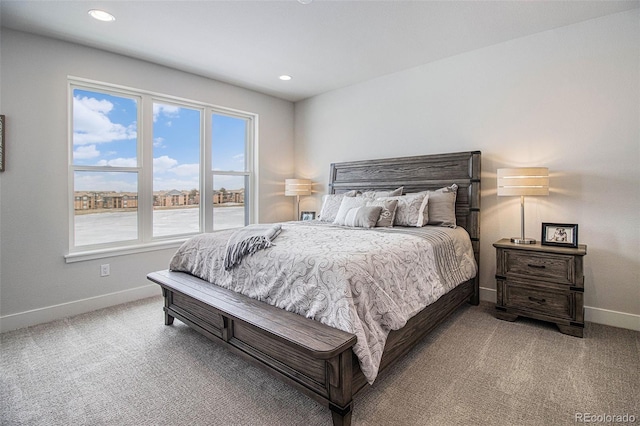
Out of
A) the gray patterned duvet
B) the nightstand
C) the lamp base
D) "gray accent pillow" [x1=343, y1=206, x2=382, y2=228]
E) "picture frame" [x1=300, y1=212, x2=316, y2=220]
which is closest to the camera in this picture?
the gray patterned duvet

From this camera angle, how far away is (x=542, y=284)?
8.79 ft

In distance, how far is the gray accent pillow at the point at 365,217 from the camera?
309cm

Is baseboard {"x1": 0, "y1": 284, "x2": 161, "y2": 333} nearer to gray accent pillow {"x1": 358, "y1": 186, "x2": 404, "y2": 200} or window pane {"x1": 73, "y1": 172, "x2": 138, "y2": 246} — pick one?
window pane {"x1": 73, "y1": 172, "x2": 138, "y2": 246}

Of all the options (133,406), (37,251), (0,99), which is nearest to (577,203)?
(133,406)

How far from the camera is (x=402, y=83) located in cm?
394

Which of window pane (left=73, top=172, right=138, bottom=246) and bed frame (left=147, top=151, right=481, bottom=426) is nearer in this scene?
bed frame (left=147, top=151, right=481, bottom=426)

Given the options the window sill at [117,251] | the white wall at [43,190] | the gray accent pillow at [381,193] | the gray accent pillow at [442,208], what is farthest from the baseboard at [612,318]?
the white wall at [43,190]

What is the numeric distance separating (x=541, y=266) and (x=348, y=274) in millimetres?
2002

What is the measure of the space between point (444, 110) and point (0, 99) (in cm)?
426

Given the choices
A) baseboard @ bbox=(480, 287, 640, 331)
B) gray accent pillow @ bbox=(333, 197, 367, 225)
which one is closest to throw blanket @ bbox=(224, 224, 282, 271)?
gray accent pillow @ bbox=(333, 197, 367, 225)

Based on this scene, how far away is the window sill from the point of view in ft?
10.3

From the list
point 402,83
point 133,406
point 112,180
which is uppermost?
point 402,83

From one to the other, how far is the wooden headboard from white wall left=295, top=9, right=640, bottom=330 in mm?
166

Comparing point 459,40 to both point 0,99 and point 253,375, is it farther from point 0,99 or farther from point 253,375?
point 0,99
